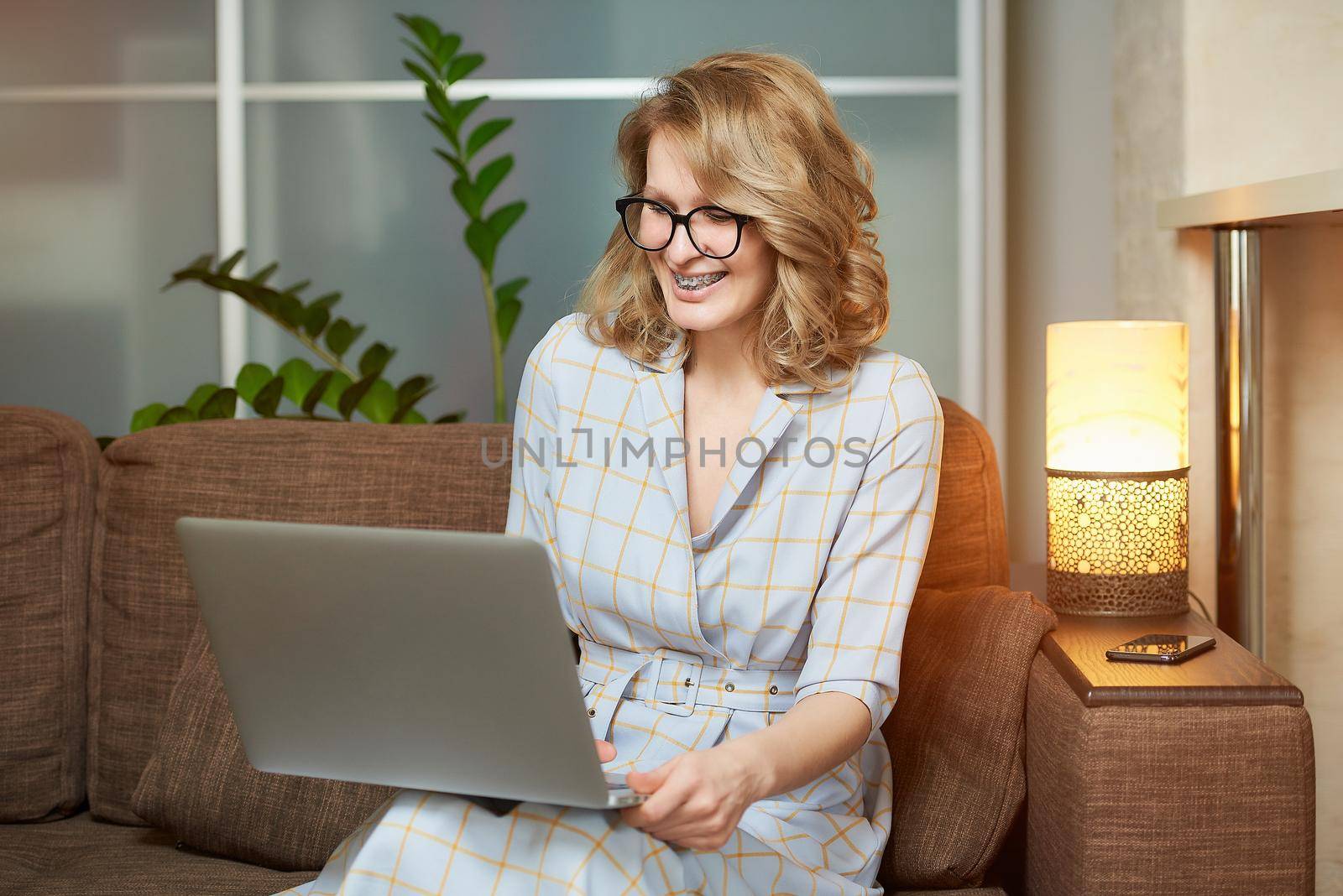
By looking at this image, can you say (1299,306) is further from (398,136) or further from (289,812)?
(398,136)

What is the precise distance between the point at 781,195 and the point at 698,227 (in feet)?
0.31

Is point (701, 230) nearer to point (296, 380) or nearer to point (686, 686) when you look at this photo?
point (686, 686)

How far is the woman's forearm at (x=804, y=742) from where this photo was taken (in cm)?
113

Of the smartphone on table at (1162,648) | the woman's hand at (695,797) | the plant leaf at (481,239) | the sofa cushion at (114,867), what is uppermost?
the plant leaf at (481,239)

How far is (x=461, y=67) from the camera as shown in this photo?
2.48 metres

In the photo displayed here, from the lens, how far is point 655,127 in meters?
1.41

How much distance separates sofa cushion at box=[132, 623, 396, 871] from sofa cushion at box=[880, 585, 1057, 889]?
1.98 feet

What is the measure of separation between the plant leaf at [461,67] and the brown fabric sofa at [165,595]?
96 centimetres

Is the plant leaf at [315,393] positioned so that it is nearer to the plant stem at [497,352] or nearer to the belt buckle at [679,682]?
the plant stem at [497,352]

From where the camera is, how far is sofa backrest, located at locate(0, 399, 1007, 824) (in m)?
1.68

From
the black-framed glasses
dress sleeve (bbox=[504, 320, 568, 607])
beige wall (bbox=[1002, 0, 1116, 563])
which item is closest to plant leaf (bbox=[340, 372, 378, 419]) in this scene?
dress sleeve (bbox=[504, 320, 568, 607])

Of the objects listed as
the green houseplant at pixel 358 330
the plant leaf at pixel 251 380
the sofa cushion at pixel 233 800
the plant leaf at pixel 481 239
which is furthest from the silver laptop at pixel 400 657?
the plant leaf at pixel 481 239

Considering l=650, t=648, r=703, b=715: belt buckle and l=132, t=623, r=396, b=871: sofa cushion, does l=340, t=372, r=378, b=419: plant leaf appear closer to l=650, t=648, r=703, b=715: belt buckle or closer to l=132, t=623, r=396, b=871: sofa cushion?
l=132, t=623, r=396, b=871: sofa cushion

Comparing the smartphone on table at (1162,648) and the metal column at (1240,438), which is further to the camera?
the metal column at (1240,438)
